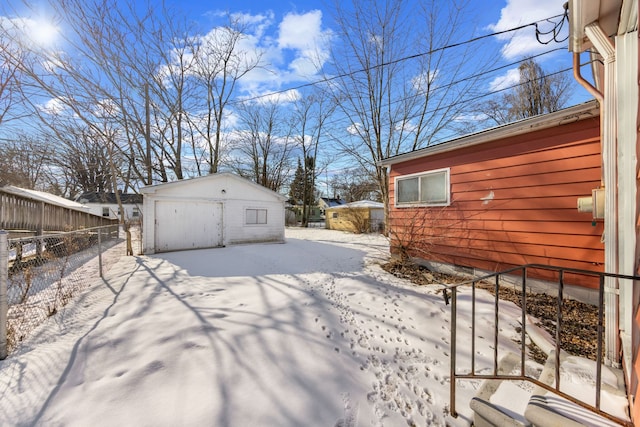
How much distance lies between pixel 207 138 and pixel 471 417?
52.8ft

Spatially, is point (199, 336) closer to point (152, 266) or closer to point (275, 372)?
point (275, 372)

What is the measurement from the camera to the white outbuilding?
8109mm

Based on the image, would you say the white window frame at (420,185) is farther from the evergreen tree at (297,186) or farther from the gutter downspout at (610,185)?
the evergreen tree at (297,186)

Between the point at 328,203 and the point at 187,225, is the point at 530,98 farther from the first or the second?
the point at 328,203

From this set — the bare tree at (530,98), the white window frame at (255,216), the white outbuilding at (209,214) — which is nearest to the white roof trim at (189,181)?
the white outbuilding at (209,214)

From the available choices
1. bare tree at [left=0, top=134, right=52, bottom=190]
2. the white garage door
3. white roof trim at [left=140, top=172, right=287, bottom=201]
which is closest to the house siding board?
white roof trim at [left=140, top=172, right=287, bottom=201]

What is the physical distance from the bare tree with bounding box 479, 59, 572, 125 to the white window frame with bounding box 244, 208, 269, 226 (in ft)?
37.1

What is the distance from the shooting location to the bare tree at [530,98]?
12.2m

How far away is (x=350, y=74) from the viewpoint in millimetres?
12117

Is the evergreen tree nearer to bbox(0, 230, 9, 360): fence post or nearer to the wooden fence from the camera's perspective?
the wooden fence

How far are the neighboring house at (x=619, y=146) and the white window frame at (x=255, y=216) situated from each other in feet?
32.0

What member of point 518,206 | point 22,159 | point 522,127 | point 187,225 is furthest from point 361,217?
point 22,159

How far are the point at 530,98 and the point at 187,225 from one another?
1774 cm

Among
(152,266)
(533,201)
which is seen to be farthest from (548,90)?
(152,266)
